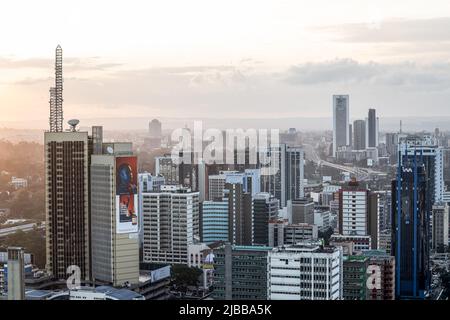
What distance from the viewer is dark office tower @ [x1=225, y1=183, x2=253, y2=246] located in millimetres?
8828

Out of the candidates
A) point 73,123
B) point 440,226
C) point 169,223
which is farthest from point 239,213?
point 73,123

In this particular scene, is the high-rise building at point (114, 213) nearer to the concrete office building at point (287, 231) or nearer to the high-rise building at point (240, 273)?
the high-rise building at point (240, 273)

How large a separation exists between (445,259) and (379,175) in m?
1.49

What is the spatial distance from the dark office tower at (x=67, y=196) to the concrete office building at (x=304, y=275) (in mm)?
2712

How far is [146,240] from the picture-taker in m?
8.67

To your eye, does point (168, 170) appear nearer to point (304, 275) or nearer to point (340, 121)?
point (340, 121)

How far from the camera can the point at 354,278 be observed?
16.7 feet

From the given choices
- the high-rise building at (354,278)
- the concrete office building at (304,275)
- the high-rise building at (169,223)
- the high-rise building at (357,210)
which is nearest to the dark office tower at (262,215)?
the high-rise building at (169,223)

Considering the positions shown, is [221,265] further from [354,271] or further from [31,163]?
[31,163]

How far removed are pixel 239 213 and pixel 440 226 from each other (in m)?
2.43

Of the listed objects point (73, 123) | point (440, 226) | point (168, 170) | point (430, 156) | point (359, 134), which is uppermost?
point (73, 123)

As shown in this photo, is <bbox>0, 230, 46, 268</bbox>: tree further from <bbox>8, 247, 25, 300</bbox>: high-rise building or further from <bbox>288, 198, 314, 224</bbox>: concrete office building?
<bbox>288, 198, 314, 224</bbox>: concrete office building

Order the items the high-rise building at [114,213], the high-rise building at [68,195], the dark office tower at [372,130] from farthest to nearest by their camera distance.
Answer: the high-rise building at [68,195], the dark office tower at [372,130], the high-rise building at [114,213]

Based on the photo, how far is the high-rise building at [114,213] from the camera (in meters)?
6.48
